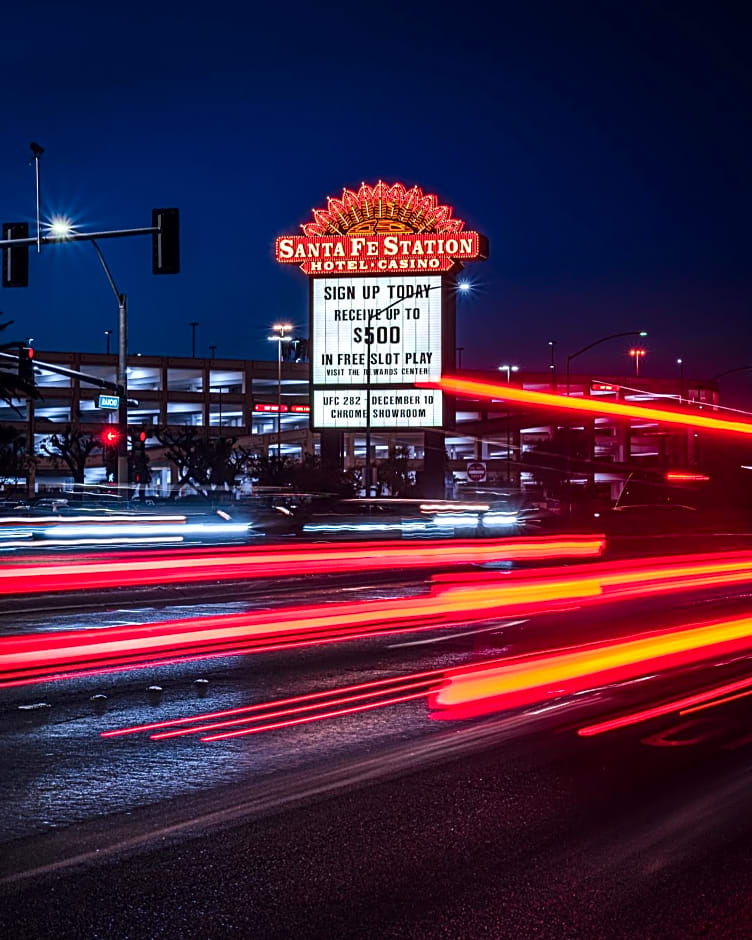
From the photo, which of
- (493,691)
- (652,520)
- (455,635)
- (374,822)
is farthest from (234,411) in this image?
(374,822)

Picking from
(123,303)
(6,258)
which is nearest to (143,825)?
(6,258)

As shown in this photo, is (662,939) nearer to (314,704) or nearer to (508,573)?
(314,704)

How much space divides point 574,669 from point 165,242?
13654mm

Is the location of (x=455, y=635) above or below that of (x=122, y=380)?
below

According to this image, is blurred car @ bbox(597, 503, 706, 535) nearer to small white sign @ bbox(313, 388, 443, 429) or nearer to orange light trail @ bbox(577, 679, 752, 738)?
orange light trail @ bbox(577, 679, 752, 738)

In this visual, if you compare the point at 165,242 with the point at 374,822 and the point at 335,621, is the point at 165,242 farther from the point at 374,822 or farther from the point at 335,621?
the point at 374,822

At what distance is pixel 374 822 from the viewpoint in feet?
23.0

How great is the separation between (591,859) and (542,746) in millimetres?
2773

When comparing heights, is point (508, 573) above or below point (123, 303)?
below

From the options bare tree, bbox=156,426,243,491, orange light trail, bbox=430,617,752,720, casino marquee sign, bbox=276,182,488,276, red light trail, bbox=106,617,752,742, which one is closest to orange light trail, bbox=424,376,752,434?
orange light trail, bbox=430,617,752,720

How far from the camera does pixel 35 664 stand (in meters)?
12.9

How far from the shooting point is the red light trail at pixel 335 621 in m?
13.5

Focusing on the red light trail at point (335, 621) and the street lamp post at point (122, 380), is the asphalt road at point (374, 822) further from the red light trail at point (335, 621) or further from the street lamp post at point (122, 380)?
the street lamp post at point (122, 380)

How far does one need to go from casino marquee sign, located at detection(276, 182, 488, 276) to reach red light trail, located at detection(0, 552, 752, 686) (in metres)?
35.6
